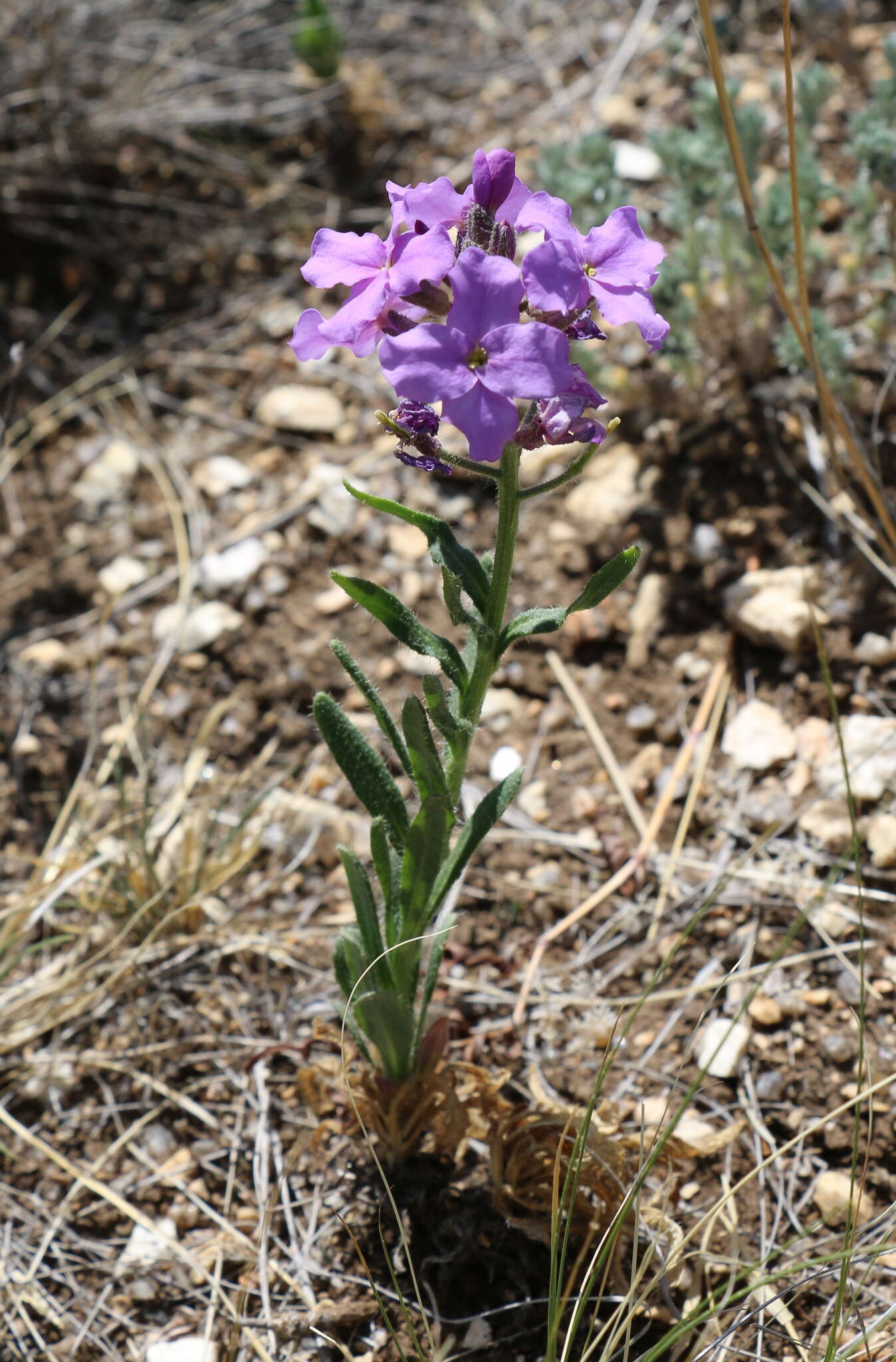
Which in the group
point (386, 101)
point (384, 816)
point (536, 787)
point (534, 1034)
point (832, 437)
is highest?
point (386, 101)

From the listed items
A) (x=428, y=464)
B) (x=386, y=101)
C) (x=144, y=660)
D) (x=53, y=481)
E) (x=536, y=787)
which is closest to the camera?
(x=428, y=464)

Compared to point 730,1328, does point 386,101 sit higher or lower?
higher

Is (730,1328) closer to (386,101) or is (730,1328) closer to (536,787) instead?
(536,787)

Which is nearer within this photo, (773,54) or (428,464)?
(428,464)

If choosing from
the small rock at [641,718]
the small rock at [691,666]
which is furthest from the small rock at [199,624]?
the small rock at [691,666]

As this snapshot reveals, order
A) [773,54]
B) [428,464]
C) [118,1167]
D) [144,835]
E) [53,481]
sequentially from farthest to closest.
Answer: [773,54], [53,481], [144,835], [118,1167], [428,464]

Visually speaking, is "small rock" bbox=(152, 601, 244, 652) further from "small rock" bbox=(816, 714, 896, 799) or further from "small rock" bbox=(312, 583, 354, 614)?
"small rock" bbox=(816, 714, 896, 799)

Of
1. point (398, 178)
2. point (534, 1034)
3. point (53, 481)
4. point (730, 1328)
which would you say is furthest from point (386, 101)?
point (730, 1328)

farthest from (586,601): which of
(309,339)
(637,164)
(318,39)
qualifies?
(318,39)

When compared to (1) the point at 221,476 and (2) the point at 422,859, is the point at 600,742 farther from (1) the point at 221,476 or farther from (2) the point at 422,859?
(1) the point at 221,476
